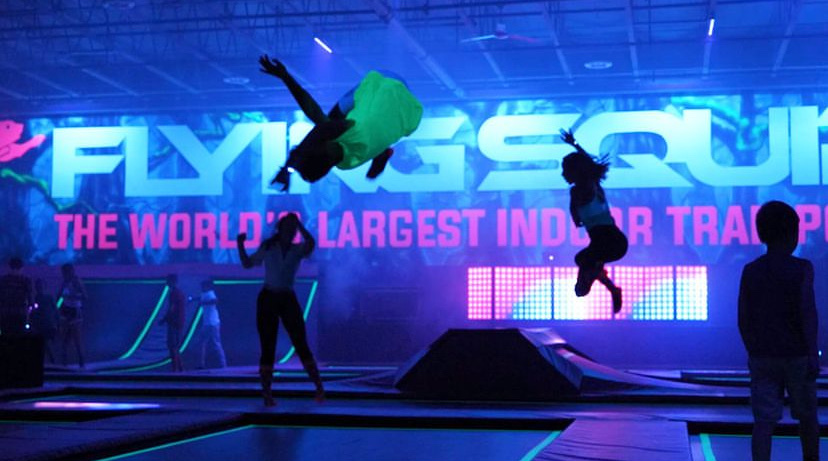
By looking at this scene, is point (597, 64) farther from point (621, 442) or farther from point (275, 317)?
point (621, 442)

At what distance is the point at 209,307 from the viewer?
513 inches

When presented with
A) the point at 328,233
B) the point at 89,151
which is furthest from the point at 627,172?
the point at 89,151

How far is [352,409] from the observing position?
279 inches

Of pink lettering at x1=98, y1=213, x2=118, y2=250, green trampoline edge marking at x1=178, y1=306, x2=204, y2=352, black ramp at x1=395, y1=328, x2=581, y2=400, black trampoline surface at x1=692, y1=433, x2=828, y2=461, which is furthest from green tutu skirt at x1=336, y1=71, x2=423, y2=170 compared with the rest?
pink lettering at x1=98, y1=213, x2=118, y2=250

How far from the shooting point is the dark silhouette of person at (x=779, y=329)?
166 inches

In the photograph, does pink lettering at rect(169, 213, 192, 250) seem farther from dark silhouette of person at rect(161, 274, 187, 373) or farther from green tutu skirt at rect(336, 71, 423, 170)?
green tutu skirt at rect(336, 71, 423, 170)

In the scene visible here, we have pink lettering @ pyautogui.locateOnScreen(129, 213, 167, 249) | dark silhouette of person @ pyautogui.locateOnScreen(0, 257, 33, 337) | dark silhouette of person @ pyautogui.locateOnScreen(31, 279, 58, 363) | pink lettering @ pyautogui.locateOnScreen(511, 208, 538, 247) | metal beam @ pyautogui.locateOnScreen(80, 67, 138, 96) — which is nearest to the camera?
dark silhouette of person @ pyautogui.locateOnScreen(0, 257, 33, 337)

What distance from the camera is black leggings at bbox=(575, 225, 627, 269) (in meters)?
4.88

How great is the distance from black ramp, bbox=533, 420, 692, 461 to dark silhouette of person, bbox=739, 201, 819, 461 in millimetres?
542

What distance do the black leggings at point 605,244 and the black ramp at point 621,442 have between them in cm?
94

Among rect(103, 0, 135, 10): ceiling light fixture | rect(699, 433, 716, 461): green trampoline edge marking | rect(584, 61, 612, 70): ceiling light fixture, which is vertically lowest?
rect(699, 433, 716, 461): green trampoline edge marking

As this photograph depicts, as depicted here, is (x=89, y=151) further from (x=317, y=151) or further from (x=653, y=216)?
(x=317, y=151)

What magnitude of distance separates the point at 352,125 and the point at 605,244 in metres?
1.37

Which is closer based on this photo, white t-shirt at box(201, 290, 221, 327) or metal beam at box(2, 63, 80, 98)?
white t-shirt at box(201, 290, 221, 327)
